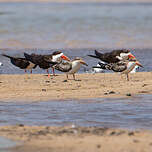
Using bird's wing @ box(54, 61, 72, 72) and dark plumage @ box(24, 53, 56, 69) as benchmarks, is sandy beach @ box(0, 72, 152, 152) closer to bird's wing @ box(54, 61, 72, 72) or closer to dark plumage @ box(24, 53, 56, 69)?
bird's wing @ box(54, 61, 72, 72)

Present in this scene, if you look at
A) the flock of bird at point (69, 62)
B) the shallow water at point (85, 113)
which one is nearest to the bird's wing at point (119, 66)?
the flock of bird at point (69, 62)

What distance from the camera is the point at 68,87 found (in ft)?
39.9

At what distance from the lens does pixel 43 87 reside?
12.2 metres

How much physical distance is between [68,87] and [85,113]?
3291 millimetres

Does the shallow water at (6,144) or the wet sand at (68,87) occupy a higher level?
the wet sand at (68,87)

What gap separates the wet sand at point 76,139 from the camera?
6.55m

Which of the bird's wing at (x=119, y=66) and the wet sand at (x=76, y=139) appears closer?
the wet sand at (x=76, y=139)

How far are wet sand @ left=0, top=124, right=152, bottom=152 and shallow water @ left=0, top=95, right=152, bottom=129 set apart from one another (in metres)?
0.50

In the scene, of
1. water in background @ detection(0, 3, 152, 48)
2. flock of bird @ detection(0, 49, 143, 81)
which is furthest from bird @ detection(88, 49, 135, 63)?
water in background @ detection(0, 3, 152, 48)

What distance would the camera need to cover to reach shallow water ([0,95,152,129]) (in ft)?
26.9

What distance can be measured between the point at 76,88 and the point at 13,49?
1042 cm

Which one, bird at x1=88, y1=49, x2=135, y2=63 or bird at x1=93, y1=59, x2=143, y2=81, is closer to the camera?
bird at x1=93, y1=59, x2=143, y2=81

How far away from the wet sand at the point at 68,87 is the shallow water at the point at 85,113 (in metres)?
0.56

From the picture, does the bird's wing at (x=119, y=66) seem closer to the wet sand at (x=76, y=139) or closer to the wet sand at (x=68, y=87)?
the wet sand at (x=68, y=87)
